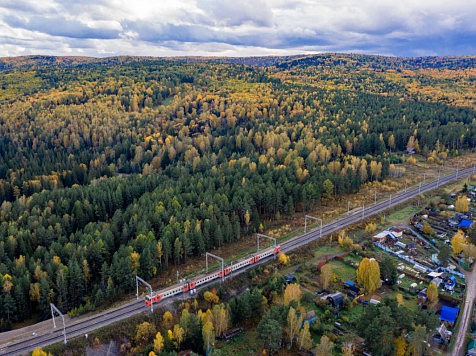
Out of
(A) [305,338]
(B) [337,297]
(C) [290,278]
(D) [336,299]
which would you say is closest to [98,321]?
(A) [305,338]

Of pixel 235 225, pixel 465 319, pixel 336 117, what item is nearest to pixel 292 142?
pixel 336 117

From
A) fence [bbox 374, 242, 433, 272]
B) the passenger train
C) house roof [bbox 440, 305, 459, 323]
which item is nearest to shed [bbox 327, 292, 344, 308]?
house roof [bbox 440, 305, 459, 323]

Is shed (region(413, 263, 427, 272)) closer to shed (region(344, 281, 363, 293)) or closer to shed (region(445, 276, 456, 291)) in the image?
shed (region(445, 276, 456, 291))

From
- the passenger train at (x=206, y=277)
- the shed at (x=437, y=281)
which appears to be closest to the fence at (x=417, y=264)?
the shed at (x=437, y=281)

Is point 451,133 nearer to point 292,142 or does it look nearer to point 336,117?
point 336,117

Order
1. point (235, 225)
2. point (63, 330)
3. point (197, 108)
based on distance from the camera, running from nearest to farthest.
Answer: point (63, 330), point (235, 225), point (197, 108)

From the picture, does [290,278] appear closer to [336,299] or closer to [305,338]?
[336,299]

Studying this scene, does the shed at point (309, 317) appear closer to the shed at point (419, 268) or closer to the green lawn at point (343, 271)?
the green lawn at point (343, 271)
